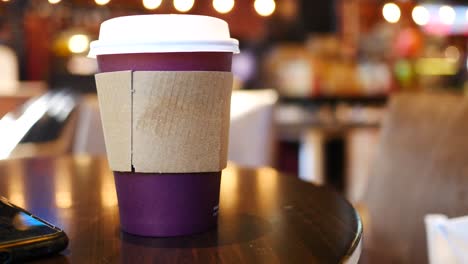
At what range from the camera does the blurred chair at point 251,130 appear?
1927mm

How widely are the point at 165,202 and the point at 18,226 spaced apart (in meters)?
0.16

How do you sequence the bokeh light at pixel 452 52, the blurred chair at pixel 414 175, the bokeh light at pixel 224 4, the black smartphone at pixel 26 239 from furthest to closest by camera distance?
the bokeh light at pixel 452 52
the bokeh light at pixel 224 4
the blurred chair at pixel 414 175
the black smartphone at pixel 26 239

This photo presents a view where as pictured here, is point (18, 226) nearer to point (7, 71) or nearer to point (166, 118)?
point (166, 118)

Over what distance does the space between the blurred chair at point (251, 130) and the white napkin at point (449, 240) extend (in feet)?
3.70

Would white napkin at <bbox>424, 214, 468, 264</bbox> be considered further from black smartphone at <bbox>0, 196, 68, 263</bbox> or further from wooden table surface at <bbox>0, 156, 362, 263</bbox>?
black smartphone at <bbox>0, 196, 68, 263</bbox>

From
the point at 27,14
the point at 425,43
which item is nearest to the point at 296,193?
the point at 27,14

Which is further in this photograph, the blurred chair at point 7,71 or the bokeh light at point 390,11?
the blurred chair at point 7,71

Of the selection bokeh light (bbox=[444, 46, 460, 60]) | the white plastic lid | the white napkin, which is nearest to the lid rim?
the white plastic lid

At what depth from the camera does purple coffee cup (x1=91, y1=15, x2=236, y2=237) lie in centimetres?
61

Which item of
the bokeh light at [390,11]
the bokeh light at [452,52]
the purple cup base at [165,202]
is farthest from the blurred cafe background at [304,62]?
the purple cup base at [165,202]

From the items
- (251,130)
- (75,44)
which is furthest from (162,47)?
(75,44)

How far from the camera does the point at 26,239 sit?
570mm

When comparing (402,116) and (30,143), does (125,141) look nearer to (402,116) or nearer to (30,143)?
(402,116)

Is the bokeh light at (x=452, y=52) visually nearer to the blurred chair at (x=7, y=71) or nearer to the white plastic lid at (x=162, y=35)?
the blurred chair at (x=7, y=71)
